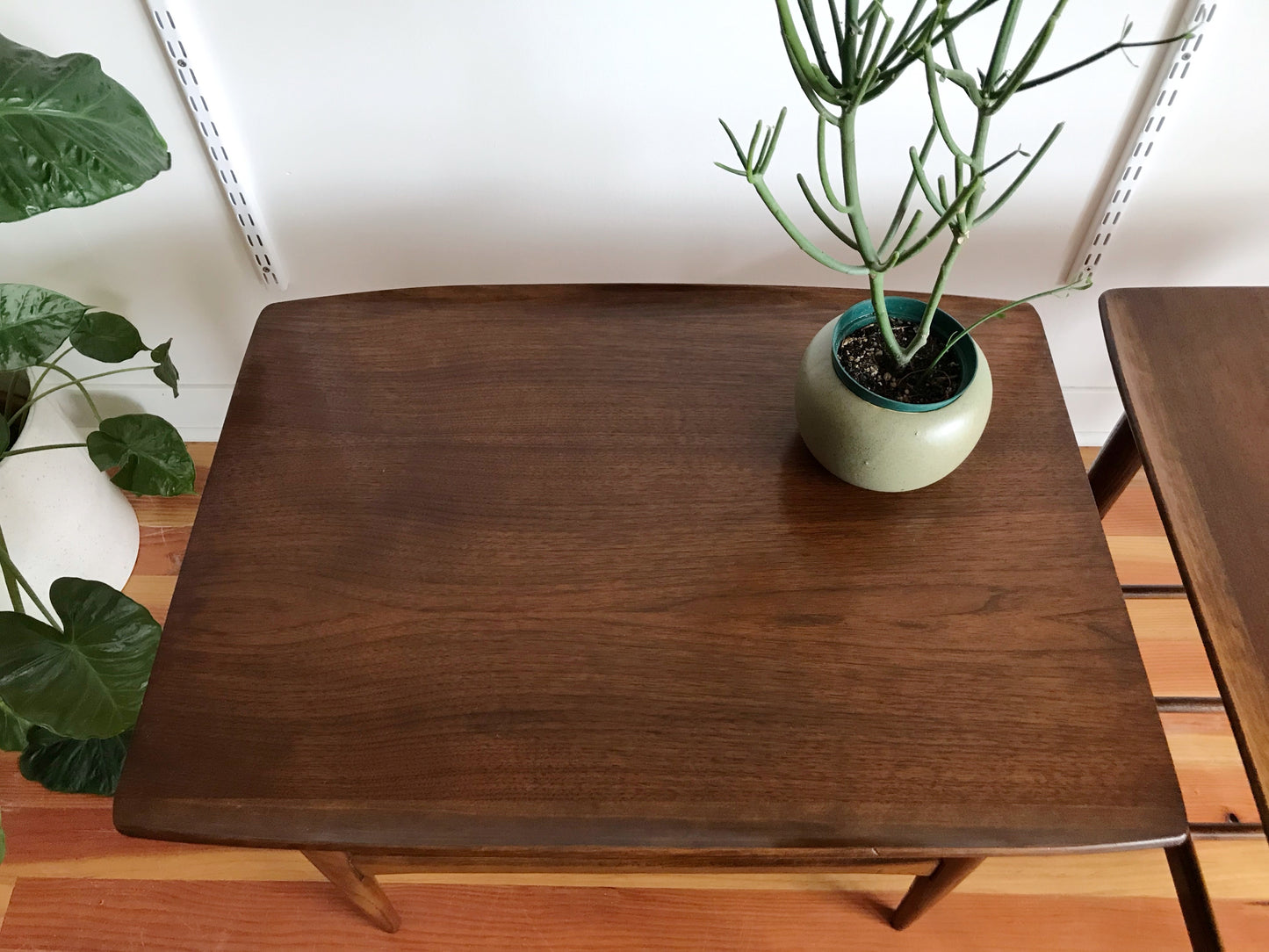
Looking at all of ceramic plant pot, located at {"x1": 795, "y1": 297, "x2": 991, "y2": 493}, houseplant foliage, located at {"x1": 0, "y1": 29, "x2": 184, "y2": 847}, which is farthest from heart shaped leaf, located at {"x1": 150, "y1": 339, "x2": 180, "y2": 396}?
ceramic plant pot, located at {"x1": 795, "y1": 297, "x2": 991, "y2": 493}

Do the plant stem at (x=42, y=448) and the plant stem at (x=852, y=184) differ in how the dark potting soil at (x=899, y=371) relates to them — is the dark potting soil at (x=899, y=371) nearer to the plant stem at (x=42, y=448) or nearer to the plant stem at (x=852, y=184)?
the plant stem at (x=852, y=184)

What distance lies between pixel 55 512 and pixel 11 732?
13.5 inches

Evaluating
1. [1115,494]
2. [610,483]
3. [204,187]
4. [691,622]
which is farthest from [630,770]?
[204,187]

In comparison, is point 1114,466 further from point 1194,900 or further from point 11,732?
point 11,732

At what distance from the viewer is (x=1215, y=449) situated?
0.72 m

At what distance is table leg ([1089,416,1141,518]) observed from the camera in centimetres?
86

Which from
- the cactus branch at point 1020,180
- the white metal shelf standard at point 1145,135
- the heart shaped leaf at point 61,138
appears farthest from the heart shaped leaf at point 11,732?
the white metal shelf standard at point 1145,135

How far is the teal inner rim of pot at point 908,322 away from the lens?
68 centimetres

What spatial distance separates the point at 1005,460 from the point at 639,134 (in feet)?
1.82

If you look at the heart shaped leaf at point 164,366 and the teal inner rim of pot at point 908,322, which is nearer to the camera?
the teal inner rim of pot at point 908,322

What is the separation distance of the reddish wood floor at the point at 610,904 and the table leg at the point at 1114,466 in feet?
1.62

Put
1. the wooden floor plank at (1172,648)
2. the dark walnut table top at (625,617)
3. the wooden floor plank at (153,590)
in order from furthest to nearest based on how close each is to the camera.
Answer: the wooden floor plank at (153,590) < the wooden floor plank at (1172,648) < the dark walnut table top at (625,617)

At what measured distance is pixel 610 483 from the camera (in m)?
0.77

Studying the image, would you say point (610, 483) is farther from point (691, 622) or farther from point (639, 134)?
point (639, 134)
